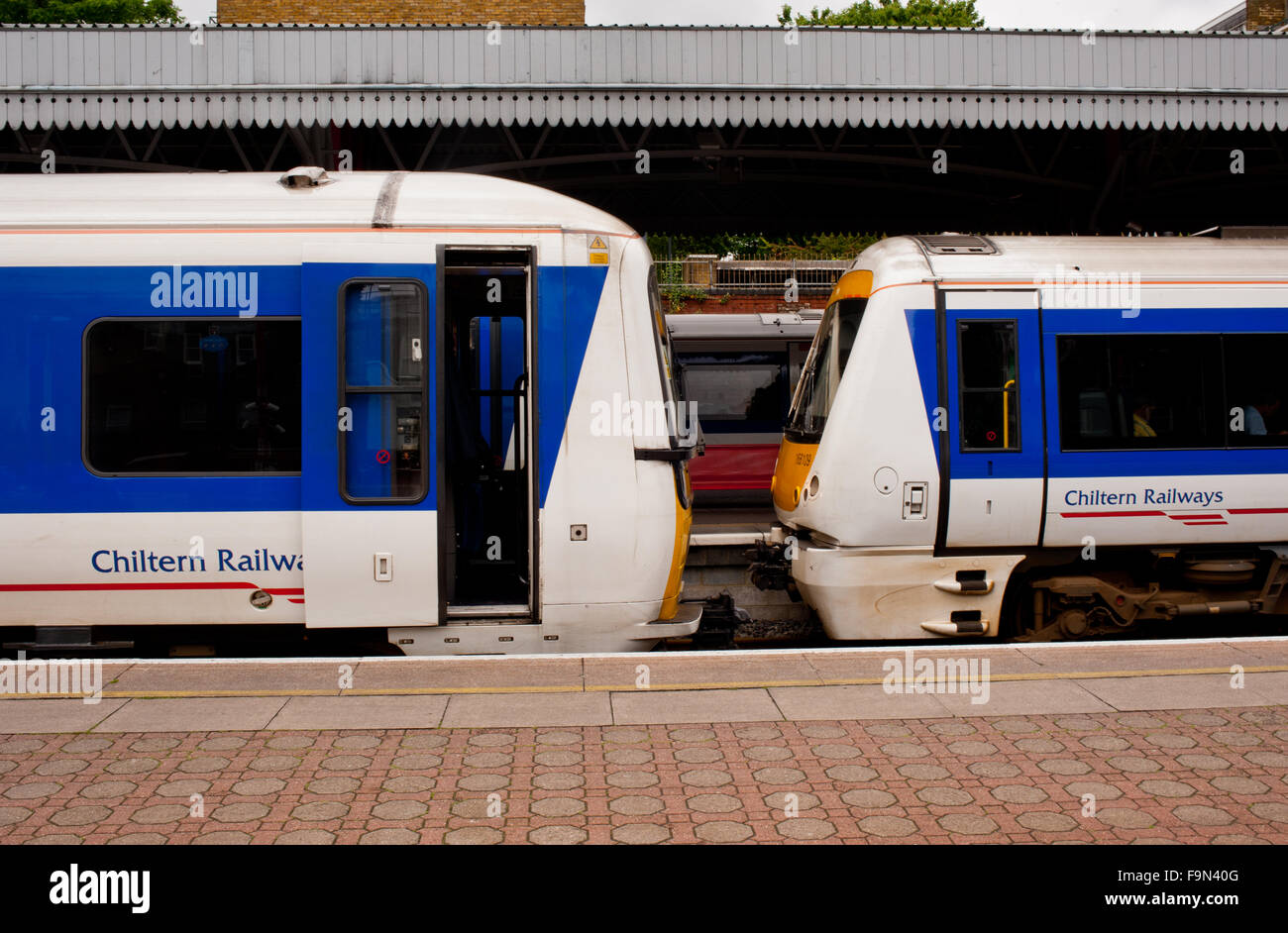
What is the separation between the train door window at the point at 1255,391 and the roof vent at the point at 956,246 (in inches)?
76.1

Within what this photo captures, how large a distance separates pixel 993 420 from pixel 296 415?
16.1 feet

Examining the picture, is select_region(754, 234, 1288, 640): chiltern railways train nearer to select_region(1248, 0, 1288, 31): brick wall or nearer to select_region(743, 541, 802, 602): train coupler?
select_region(743, 541, 802, 602): train coupler

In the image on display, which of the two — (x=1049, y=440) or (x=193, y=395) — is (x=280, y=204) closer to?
(x=193, y=395)

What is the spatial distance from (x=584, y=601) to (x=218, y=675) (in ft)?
7.16

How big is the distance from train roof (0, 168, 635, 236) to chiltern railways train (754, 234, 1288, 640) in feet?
8.20

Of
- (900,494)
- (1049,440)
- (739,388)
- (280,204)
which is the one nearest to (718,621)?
(900,494)

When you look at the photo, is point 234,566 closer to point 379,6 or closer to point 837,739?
point 837,739

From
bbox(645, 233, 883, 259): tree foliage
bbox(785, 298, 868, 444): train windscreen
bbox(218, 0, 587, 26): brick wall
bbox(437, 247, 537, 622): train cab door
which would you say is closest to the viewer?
bbox(437, 247, 537, 622): train cab door

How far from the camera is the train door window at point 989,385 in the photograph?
7.90m

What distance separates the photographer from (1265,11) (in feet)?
112

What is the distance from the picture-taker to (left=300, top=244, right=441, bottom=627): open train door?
651 centimetres

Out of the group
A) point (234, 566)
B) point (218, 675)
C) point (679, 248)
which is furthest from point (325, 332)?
point (679, 248)

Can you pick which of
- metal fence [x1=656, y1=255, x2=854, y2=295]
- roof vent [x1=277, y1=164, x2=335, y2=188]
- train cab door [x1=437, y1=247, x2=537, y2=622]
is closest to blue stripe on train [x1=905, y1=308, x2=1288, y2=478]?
train cab door [x1=437, y1=247, x2=537, y2=622]

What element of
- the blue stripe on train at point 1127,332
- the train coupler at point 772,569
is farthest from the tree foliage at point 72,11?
the blue stripe on train at point 1127,332
